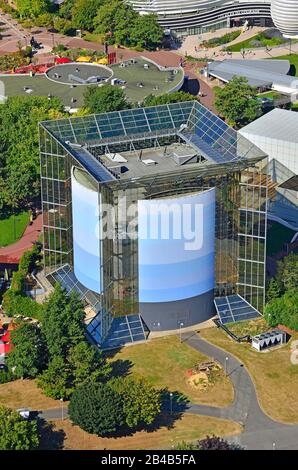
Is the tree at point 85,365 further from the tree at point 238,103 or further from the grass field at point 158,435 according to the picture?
the tree at point 238,103

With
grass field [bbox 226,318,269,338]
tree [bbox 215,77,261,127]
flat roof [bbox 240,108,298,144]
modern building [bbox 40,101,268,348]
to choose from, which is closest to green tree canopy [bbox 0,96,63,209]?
modern building [bbox 40,101,268,348]

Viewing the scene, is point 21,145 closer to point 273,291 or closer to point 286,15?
point 273,291

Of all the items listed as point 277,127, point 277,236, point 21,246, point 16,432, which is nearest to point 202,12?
point 277,127

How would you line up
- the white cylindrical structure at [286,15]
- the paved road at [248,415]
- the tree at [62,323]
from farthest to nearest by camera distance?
the white cylindrical structure at [286,15] < the tree at [62,323] < the paved road at [248,415]

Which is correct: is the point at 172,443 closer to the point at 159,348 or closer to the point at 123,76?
the point at 159,348

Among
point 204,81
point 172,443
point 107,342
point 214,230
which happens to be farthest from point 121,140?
point 204,81

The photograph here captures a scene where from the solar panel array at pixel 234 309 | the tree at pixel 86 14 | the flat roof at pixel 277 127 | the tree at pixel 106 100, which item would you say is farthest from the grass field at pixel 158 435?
the tree at pixel 86 14

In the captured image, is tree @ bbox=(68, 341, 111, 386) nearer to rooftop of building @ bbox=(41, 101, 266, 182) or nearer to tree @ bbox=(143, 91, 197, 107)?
rooftop of building @ bbox=(41, 101, 266, 182)
